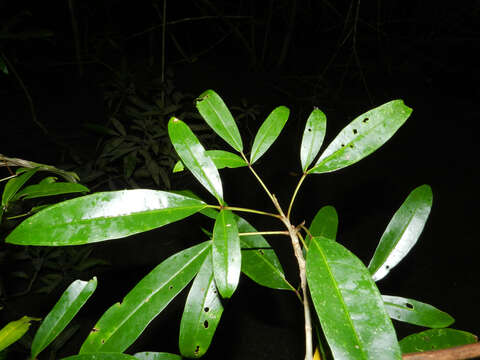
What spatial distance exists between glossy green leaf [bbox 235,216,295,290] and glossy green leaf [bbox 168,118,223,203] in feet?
0.67

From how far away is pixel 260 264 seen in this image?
60 centimetres

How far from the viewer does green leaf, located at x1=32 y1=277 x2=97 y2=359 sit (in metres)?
0.52

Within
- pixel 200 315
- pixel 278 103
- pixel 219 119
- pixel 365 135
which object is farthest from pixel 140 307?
pixel 278 103

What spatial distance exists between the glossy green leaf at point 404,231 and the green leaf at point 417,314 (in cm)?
6

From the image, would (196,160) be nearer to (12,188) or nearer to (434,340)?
(12,188)

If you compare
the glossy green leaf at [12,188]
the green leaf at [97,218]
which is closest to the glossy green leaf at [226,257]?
the green leaf at [97,218]

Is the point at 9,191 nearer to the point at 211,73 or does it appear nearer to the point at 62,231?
the point at 62,231

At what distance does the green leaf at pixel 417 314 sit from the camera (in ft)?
1.73

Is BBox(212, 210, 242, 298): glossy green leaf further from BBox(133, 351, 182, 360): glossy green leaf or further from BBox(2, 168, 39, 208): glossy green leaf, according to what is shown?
BBox(2, 168, 39, 208): glossy green leaf

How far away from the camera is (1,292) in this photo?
119 cm

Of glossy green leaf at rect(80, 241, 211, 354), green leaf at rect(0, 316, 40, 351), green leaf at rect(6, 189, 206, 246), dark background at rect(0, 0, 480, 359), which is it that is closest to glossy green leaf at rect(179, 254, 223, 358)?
glossy green leaf at rect(80, 241, 211, 354)

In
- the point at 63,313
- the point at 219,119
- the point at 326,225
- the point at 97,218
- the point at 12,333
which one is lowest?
the point at 12,333

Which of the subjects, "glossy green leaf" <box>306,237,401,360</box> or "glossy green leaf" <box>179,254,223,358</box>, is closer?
"glossy green leaf" <box>306,237,401,360</box>

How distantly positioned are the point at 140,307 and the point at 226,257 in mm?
189
